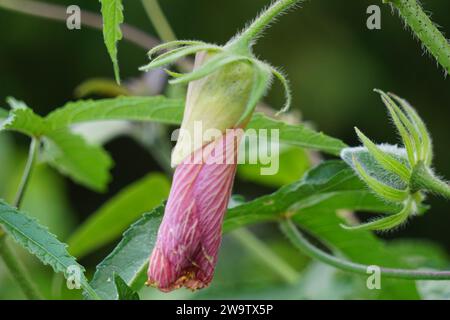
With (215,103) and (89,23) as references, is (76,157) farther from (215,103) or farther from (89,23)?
Result: (89,23)

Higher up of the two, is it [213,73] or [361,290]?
[213,73]

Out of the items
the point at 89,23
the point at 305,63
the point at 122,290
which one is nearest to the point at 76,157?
the point at 122,290

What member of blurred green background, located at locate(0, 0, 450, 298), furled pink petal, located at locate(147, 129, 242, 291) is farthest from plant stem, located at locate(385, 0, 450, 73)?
blurred green background, located at locate(0, 0, 450, 298)

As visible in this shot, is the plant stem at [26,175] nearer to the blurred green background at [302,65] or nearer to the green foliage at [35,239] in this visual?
the green foliage at [35,239]
